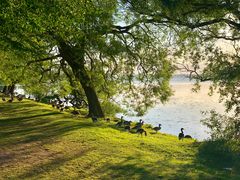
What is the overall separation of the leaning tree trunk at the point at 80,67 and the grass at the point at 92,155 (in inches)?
172

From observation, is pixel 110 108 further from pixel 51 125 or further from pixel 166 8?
pixel 166 8

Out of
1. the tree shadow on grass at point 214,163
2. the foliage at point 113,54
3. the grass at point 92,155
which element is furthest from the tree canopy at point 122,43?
the grass at point 92,155

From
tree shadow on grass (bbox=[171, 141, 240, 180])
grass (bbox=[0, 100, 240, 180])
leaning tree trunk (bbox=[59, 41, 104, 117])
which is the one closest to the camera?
grass (bbox=[0, 100, 240, 180])

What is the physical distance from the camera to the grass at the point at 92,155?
1427cm

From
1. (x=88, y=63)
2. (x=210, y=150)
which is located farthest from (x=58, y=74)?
(x=210, y=150)

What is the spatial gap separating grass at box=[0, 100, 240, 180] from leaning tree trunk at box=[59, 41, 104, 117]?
14.4 ft

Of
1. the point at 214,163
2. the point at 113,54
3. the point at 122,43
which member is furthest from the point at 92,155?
the point at 122,43

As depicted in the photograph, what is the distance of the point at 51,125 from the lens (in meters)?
23.0

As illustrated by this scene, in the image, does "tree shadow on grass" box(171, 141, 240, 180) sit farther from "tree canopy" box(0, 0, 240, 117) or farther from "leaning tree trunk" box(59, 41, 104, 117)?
"leaning tree trunk" box(59, 41, 104, 117)

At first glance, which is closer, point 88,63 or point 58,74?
point 88,63

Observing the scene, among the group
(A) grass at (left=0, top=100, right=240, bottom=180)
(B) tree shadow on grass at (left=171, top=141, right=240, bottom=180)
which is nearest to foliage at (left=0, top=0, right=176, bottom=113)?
(A) grass at (left=0, top=100, right=240, bottom=180)

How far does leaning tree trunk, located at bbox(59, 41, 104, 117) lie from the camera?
2586cm

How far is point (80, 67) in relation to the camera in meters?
26.9

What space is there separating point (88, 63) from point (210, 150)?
A: 12315 millimetres
